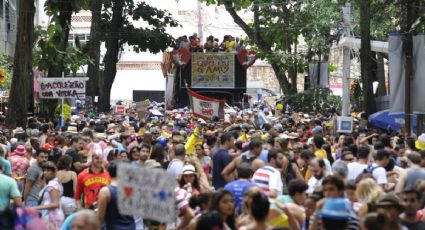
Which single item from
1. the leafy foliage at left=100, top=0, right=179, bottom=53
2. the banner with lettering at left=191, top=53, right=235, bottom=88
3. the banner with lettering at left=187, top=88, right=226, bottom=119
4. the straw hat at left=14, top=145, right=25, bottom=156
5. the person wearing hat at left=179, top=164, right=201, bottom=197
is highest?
the leafy foliage at left=100, top=0, right=179, bottom=53

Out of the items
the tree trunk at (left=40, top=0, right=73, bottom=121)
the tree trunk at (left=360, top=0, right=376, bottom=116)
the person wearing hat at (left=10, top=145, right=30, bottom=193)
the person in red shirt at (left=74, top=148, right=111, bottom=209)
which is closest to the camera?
the person in red shirt at (left=74, top=148, right=111, bottom=209)

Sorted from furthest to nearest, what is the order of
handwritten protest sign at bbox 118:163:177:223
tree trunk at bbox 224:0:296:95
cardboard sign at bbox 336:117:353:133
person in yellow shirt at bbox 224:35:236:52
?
person in yellow shirt at bbox 224:35:236:52, tree trunk at bbox 224:0:296:95, cardboard sign at bbox 336:117:353:133, handwritten protest sign at bbox 118:163:177:223

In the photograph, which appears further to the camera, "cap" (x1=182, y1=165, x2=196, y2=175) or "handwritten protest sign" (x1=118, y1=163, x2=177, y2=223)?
"cap" (x1=182, y1=165, x2=196, y2=175)

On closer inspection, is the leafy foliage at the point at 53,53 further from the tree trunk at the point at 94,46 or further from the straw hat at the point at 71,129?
the tree trunk at the point at 94,46

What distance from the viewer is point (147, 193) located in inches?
345

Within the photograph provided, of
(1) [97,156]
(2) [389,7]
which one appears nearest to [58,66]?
(2) [389,7]

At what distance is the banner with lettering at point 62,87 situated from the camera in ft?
94.6

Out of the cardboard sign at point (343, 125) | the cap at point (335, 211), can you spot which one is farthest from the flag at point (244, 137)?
the cap at point (335, 211)

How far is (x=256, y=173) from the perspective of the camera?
13.2 metres

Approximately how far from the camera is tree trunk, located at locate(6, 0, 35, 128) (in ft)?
93.5

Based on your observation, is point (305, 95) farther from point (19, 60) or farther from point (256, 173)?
point (256, 173)

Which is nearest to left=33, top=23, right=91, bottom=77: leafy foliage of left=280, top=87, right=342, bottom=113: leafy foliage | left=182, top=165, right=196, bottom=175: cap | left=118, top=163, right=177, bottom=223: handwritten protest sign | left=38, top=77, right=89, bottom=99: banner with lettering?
left=38, top=77, right=89, bottom=99: banner with lettering

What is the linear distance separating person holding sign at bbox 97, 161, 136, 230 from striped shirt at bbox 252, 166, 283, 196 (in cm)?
177

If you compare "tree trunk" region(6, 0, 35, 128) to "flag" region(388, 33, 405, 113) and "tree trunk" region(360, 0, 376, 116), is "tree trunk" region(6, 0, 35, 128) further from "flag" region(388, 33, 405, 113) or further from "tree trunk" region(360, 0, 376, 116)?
"flag" region(388, 33, 405, 113)
